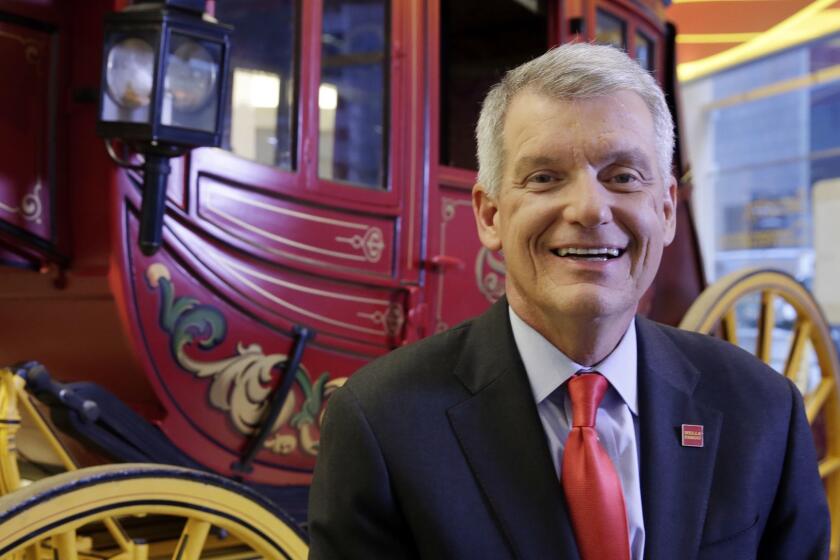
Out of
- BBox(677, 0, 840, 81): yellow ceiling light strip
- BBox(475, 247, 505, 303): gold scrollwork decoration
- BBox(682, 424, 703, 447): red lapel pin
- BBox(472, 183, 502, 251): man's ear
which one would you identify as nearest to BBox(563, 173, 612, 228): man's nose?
BBox(472, 183, 502, 251): man's ear

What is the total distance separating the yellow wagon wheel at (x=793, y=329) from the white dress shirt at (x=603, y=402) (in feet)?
3.94

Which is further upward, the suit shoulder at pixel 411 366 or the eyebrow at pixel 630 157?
the eyebrow at pixel 630 157

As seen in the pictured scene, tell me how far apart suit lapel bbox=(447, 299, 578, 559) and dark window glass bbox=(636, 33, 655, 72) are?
1868 millimetres

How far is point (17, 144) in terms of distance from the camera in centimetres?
134

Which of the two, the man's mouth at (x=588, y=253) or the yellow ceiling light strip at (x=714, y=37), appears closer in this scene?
the man's mouth at (x=588, y=253)

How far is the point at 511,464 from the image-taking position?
2.82ft

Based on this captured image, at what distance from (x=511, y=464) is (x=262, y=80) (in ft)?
3.18

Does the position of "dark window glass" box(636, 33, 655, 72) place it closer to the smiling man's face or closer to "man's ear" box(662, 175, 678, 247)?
"man's ear" box(662, 175, 678, 247)

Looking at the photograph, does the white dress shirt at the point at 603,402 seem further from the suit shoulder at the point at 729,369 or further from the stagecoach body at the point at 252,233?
the stagecoach body at the point at 252,233

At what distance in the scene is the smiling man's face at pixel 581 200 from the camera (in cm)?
84

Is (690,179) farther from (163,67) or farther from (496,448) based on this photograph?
(496,448)

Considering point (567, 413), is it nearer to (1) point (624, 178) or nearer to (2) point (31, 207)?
(1) point (624, 178)

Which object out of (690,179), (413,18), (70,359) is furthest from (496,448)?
(690,179)

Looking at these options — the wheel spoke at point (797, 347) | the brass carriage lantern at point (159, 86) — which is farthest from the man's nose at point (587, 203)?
the wheel spoke at point (797, 347)
